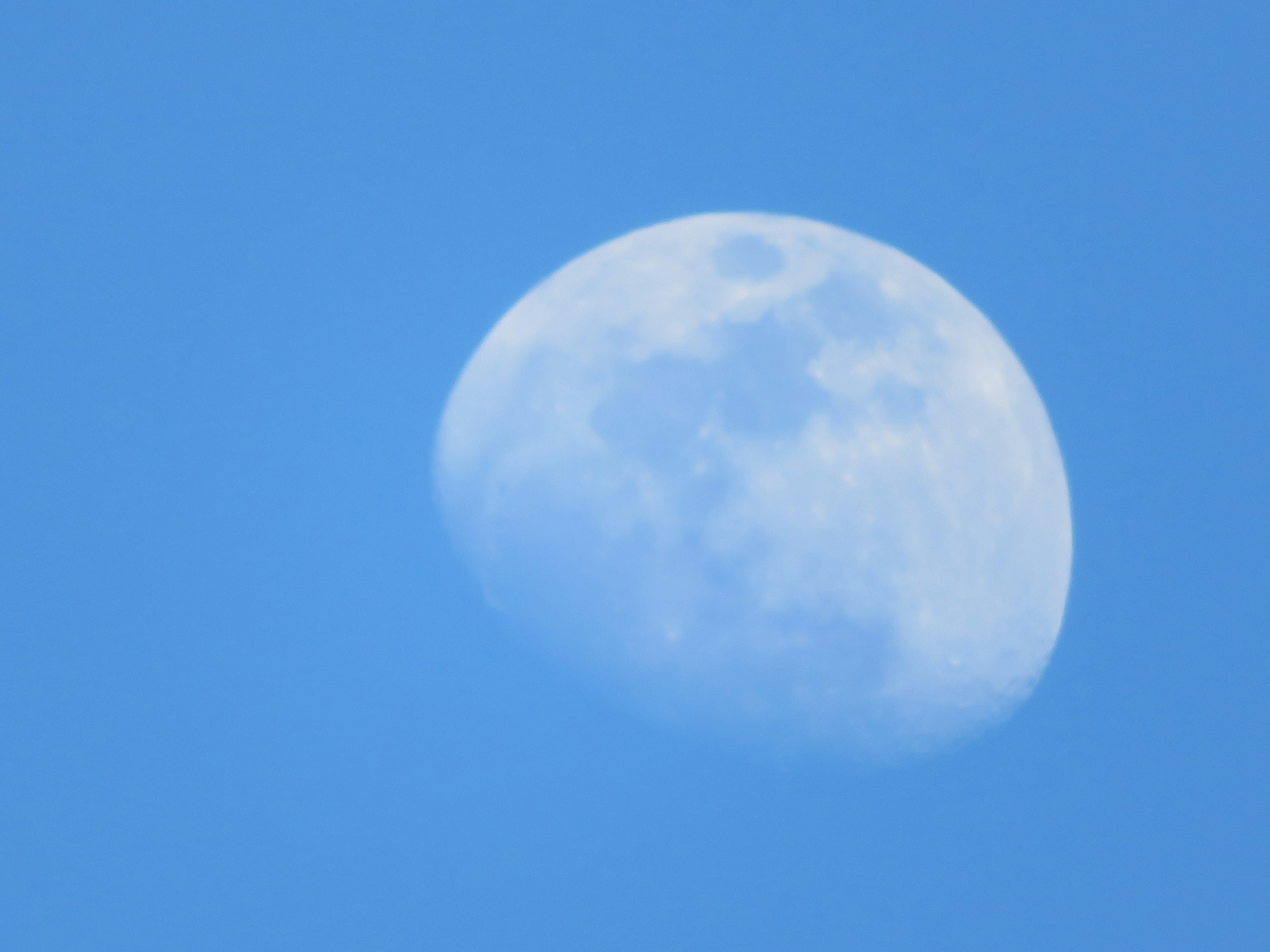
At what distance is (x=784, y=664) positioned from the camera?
966cm

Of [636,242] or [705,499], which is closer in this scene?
[705,499]

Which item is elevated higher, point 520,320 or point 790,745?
point 520,320

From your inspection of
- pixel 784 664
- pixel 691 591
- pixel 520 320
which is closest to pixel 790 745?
pixel 784 664

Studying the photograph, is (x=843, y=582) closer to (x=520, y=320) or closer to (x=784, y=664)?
(x=784, y=664)

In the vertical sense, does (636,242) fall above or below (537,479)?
above

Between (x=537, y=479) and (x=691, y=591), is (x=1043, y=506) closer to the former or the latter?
(x=691, y=591)

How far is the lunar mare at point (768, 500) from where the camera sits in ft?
Result: 31.6

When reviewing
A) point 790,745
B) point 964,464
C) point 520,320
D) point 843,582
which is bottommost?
point 790,745

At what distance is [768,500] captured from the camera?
31.4 feet

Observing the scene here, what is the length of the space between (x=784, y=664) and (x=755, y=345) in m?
2.12

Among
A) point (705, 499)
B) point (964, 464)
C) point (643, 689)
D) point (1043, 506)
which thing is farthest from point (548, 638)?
point (1043, 506)

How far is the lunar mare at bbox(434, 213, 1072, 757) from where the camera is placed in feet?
31.6

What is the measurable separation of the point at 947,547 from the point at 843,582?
81 cm

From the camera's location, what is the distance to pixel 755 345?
9883mm
